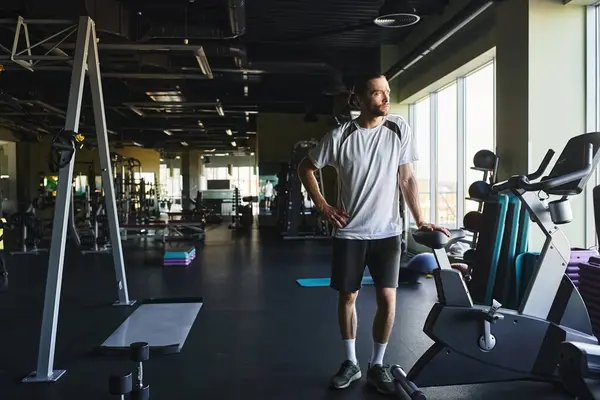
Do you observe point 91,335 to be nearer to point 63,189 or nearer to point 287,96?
point 63,189

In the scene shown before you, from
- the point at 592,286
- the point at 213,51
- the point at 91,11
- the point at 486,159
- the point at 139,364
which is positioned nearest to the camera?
the point at 139,364

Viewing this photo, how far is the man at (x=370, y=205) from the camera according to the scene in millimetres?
2322

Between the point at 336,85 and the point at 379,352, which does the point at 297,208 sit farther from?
the point at 379,352

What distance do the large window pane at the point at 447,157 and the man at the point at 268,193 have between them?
5.94 meters

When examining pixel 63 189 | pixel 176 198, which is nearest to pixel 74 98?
pixel 63 189

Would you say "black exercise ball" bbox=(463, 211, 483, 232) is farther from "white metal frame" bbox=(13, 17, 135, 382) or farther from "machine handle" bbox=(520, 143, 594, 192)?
"white metal frame" bbox=(13, 17, 135, 382)

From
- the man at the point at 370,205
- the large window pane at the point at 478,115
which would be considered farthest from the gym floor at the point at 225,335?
the large window pane at the point at 478,115

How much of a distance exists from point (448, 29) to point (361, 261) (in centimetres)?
347

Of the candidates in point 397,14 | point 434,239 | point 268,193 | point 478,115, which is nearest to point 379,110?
point 434,239

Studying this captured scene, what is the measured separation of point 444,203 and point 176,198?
14.7m

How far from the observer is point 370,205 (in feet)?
7.63

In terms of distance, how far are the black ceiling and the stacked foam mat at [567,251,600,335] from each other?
2.60 meters

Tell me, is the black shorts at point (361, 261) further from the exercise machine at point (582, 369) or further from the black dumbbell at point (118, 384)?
the black dumbbell at point (118, 384)

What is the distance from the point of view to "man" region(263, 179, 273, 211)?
1220 centimetres
